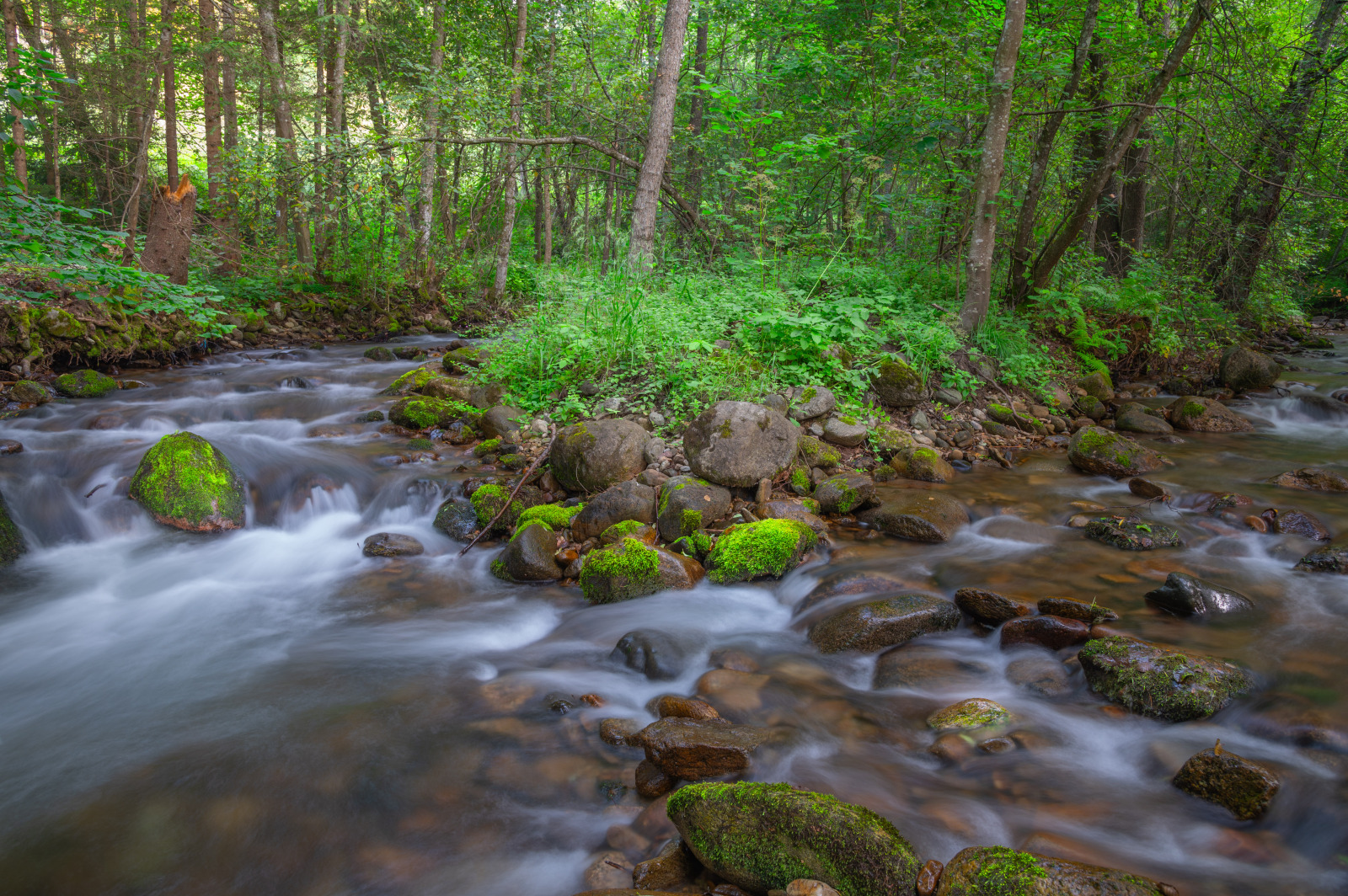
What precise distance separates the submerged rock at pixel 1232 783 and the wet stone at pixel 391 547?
5.53 meters

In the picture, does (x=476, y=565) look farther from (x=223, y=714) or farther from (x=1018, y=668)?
(x=1018, y=668)

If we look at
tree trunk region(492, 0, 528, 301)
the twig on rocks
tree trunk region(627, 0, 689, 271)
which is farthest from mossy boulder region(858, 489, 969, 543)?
tree trunk region(492, 0, 528, 301)

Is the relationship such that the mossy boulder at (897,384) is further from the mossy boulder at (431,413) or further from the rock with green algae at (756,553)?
the mossy boulder at (431,413)

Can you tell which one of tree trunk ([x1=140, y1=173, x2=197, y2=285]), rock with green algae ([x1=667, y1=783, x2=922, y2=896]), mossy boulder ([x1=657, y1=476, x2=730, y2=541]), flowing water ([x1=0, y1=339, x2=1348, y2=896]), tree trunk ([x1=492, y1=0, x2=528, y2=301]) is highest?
tree trunk ([x1=492, y1=0, x2=528, y2=301])

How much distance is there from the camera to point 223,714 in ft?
12.8

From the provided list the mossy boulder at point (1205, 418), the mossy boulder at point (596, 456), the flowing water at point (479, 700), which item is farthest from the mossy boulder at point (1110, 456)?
the mossy boulder at point (596, 456)

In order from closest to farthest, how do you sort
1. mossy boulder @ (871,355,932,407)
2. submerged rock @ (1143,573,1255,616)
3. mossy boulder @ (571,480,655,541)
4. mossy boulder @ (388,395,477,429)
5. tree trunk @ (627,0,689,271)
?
submerged rock @ (1143,573,1255,616)
mossy boulder @ (571,480,655,541)
mossy boulder @ (871,355,932,407)
mossy boulder @ (388,395,477,429)
tree trunk @ (627,0,689,271)

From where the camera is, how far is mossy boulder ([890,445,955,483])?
22.7 feet

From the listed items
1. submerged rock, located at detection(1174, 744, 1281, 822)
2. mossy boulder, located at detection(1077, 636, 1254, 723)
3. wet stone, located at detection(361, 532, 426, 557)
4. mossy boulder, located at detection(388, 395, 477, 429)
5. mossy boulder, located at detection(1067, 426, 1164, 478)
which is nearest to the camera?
submerged rock, located at detection(1174, 744, 1281, 822)

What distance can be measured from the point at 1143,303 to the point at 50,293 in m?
15.5

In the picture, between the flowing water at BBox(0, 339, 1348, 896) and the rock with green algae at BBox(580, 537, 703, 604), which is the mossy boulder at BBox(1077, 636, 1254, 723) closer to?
the flowing water at BBox(0, 339, 1348, 896)

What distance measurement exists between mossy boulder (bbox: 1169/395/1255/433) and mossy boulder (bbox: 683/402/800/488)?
623 cm

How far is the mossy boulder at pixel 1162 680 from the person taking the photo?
3338 millimetres

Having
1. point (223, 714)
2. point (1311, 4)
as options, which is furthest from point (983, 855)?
point (1311, 4)
